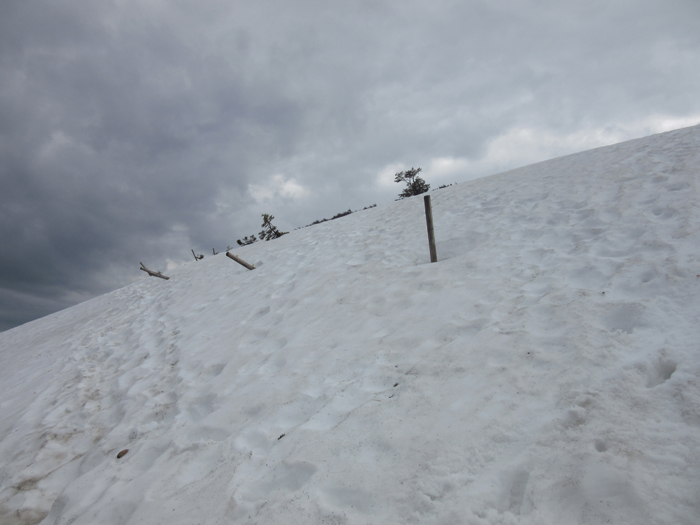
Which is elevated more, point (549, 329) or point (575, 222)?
point (575, 222)

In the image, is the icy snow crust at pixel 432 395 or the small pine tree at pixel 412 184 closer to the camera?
the icy snow crust at pixel 432 395

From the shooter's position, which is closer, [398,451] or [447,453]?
[447,453]

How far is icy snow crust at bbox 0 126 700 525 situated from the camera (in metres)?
1.71

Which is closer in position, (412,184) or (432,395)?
(432,395)

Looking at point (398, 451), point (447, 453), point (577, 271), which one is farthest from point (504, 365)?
point (577, 271)

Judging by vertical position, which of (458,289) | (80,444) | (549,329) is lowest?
(80,444)

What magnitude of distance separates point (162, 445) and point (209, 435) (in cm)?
51

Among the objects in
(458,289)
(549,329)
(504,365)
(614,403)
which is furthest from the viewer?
(458,289)

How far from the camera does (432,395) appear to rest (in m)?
2.48

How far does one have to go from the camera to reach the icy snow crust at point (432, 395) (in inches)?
A: 67.4

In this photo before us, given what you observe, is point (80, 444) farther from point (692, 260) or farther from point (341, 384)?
point (692, 260)

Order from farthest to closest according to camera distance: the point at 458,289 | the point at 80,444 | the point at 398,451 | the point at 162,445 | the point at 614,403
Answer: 1. the point at 458,289
2. the point at 80,444
3. the point at 162,445
4. the point at 398,451
5. the point at 614,403

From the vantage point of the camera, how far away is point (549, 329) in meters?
2.75

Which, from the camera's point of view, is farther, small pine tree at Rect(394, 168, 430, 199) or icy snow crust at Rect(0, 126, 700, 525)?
small pine tree at Rect(394, 168, 430, 199)
